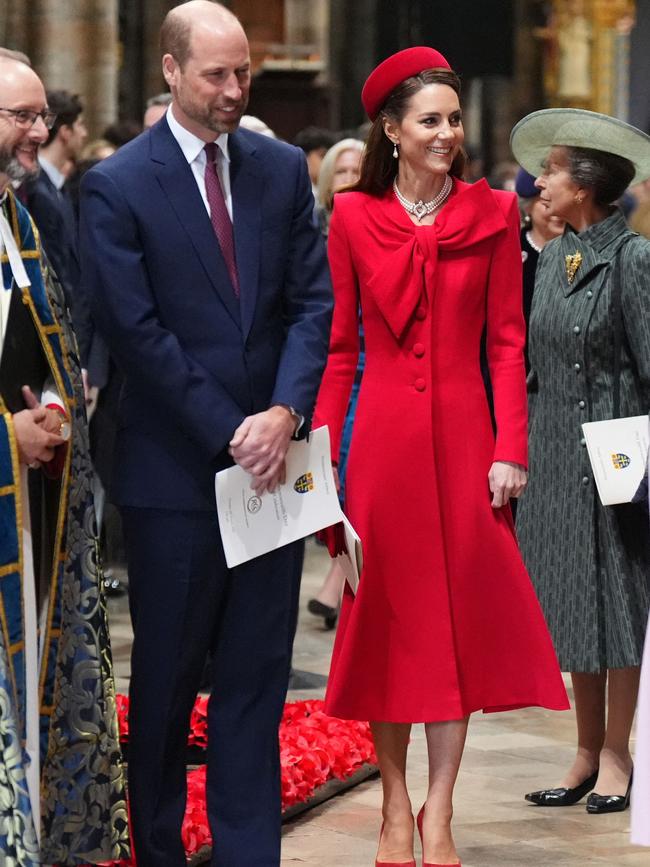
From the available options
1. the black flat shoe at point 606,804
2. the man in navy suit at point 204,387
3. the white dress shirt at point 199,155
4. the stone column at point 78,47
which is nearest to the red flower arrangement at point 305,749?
the man in navy suit at point 204,387

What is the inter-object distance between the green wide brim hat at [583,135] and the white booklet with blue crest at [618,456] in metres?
0.80

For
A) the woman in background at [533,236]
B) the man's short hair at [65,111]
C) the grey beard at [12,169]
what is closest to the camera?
the grey beard at [12,169]

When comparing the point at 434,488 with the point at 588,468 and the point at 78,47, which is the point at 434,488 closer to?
the point at 588,468

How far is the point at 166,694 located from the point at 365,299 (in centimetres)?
117

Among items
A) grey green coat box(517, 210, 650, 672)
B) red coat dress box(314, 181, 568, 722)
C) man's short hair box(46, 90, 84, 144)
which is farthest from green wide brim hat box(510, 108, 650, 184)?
man's short hair box(46, 90, 84, 144)

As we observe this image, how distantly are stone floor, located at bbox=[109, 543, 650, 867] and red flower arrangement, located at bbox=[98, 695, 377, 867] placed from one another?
8 cm

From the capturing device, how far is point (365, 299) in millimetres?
4660

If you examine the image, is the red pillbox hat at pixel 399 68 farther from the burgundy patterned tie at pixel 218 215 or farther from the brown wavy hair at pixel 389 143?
the burgundy patterned tie at pixel 218 215

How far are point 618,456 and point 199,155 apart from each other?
1.60 m

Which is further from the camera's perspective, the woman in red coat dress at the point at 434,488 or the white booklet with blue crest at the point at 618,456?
the white booklet with blue crest at the point at 618,456

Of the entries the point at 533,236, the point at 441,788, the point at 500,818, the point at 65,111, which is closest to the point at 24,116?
the point at 441,788

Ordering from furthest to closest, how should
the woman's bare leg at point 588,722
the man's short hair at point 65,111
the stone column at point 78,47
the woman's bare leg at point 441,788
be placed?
the stone column at point 78,47, the man's short hair at point 65,111, the woman's bare leg at point 588,722, the woman's bare leg at point 441,788

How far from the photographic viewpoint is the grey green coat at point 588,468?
523cm

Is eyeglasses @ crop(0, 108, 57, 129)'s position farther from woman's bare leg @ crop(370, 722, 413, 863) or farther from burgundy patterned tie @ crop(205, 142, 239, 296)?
woman's bare leg @ crop(370, 722, 413, 863)
